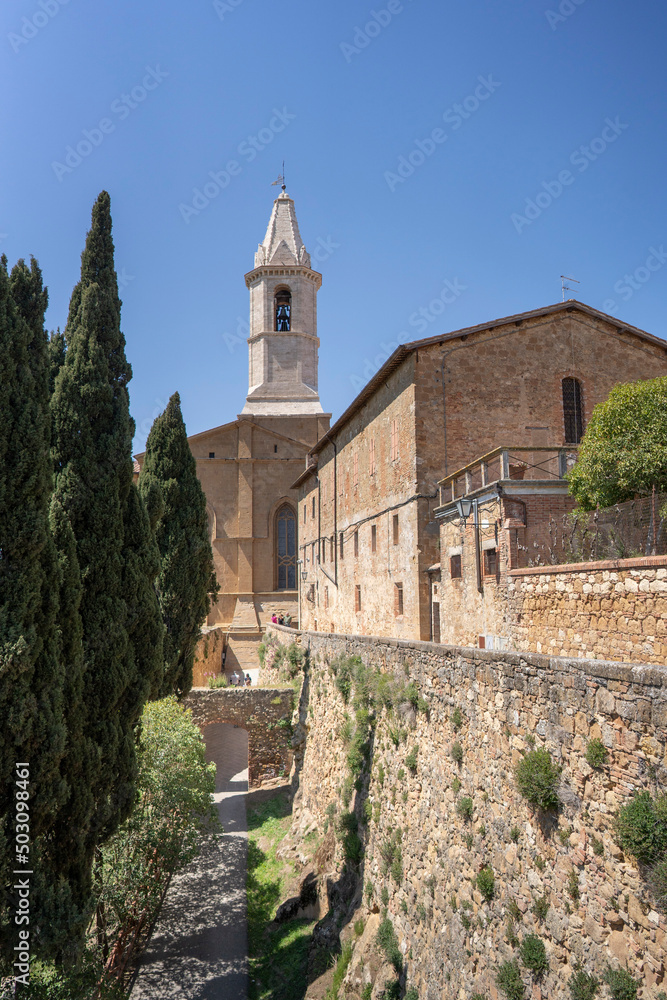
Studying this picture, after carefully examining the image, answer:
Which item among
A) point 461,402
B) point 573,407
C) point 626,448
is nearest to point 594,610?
point 626,448

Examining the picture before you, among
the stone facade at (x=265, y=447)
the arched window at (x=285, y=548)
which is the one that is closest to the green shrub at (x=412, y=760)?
the stone facade at (x=265, y=447)

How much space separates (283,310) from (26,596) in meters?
37.3

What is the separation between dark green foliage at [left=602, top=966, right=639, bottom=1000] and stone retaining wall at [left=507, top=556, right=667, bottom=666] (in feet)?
12.3

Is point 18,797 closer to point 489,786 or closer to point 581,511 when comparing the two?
point 489,786

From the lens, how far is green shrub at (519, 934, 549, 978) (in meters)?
5.74

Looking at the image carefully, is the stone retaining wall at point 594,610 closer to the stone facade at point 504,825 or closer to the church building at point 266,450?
the stone facade at point 504,825

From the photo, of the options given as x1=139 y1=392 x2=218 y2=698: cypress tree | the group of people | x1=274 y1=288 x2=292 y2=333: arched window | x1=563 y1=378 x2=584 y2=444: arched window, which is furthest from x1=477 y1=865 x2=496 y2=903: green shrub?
x1=274 y1=288 x2=292 y2=333: arched window

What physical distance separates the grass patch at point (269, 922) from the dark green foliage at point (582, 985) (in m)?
7.27

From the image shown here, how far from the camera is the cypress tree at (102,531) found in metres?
8.80

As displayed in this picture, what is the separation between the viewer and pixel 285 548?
38.6 meters

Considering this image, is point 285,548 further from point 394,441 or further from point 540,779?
point 540,779

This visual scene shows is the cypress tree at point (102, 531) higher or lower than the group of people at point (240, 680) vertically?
higher

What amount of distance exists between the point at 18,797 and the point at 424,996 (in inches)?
206

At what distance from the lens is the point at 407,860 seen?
30.6 feet
